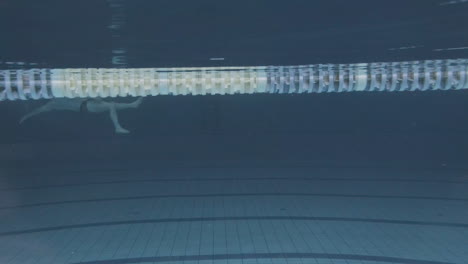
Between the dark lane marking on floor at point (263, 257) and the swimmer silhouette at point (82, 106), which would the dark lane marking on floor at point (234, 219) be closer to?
the dark lane marking on floor at point (263, 257)

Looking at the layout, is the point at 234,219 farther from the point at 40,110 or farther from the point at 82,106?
the point at 40,110

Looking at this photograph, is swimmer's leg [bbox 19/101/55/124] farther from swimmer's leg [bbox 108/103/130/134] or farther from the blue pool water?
swimmer's leg [bbox 108/103/130/134]

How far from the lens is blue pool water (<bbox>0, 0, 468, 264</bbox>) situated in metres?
4.22

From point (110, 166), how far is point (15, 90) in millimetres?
2758

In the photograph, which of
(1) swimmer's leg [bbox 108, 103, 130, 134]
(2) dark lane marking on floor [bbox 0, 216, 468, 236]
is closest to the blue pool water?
(2) dark lane marking on floor [bbox 0, 216, 468, 236]

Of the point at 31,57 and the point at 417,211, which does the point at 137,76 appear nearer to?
the point at 31,57

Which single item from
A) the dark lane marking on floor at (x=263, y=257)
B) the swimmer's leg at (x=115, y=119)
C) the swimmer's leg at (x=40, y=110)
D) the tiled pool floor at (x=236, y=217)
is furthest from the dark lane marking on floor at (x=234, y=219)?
the swimmer's leg at (x=40, y=110)

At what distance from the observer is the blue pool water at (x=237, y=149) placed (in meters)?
4.22

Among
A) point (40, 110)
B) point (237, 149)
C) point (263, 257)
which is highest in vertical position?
point (40, 110)

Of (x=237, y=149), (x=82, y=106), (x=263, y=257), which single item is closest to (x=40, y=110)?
(x=82, y=106)

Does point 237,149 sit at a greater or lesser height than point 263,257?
greater

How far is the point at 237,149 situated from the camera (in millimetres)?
10500

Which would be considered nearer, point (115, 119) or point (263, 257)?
point (263, 257)

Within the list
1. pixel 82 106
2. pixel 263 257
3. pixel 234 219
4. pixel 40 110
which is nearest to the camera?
pixel 263 257
